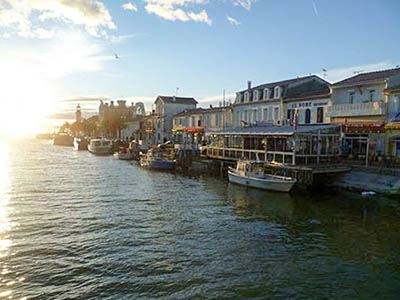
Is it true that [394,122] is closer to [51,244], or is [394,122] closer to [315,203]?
[315,203]

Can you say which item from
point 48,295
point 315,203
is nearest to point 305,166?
point 315,203

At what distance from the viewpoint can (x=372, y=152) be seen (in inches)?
1141

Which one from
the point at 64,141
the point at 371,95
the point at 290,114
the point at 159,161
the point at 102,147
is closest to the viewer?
the point at 371,95

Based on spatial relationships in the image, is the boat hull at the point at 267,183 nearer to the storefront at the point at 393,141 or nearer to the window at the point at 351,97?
the storefront at the point at 393,141

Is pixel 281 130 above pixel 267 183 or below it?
above

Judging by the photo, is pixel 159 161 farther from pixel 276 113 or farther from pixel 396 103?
pixel 396 103

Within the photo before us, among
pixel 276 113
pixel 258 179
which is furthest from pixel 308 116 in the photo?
pixel 258 179

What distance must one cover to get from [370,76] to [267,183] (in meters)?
16.3

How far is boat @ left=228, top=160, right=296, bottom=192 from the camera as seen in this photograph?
24.3 m

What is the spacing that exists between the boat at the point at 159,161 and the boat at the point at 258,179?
1347 centimetres

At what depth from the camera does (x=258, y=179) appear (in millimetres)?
25750

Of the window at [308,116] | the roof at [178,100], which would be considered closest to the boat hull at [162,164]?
the window at [308,116]

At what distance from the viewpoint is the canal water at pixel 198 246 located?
1015cm

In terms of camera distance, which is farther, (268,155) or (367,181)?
(268,155)
